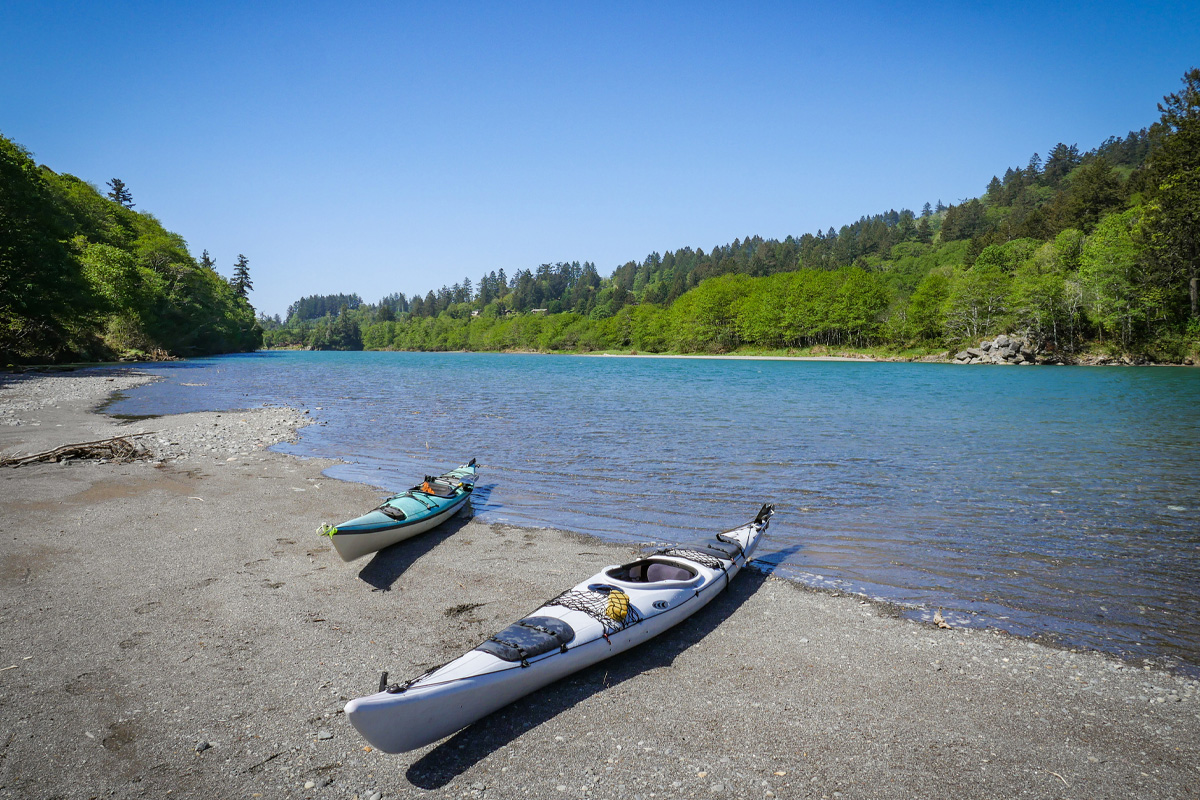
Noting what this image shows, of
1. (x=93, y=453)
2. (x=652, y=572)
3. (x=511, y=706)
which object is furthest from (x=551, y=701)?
(x=93, y=453)

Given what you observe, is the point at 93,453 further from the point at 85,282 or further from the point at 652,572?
the point at 85,282

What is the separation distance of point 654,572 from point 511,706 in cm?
295

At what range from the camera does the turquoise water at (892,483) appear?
8336 mm

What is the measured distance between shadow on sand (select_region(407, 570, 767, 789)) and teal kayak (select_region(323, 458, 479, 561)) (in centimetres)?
408

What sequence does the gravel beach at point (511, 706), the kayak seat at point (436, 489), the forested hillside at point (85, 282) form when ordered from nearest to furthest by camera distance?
the gravel beach at point (511, 706), the kayak seat at point (436, 489), the forested hillside at point (85, 282)

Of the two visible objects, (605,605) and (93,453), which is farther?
(93,453)

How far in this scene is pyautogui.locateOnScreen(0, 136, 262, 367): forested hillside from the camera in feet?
125

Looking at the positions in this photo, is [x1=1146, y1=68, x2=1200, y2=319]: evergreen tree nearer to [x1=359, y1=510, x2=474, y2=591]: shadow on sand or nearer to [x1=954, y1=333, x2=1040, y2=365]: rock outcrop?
[x1=954, y1=333, x2=1040, y2=365]: rock outcrop

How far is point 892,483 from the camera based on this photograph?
47.7 ft

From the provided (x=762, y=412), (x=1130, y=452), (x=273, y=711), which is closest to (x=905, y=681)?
(x=273, y=711)

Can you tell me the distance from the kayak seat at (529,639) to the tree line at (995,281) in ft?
270

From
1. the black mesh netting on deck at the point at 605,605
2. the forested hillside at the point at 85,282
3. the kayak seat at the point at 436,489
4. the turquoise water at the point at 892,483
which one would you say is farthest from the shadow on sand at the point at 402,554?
the forested hillside at the point at 85,282

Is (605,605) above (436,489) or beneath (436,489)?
beneath

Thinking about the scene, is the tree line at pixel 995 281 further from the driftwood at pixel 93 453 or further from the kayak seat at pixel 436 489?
the driftwood at pixel 93 453
